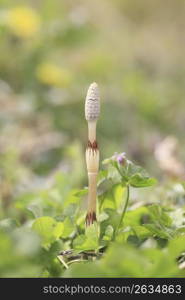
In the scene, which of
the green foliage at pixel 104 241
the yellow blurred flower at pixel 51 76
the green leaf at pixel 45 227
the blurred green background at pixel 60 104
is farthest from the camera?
the yellow blurred flower at pixel 51 76

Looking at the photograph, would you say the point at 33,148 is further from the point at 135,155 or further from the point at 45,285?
the point at 45,285

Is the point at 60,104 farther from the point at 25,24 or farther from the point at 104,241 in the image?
the point at 104,241

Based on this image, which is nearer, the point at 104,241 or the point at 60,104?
the point at 104,241

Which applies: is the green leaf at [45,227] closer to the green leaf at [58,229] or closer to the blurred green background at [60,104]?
the green leaf at [58,229]

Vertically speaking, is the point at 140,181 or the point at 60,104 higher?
the point at 60,104

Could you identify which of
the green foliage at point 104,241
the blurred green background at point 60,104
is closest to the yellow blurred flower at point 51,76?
the blurred green background at point 60,104

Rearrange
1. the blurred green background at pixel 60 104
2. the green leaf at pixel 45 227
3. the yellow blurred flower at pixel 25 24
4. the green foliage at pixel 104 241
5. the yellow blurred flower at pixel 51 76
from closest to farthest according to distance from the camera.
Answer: the green foliage at pixel 104 241
the green leaf at pixel 45 227
the blurred green background at pixel 60 104
the yellow blurred flower at pixel 51 76
the yellow blurred flower at pixel 25 24

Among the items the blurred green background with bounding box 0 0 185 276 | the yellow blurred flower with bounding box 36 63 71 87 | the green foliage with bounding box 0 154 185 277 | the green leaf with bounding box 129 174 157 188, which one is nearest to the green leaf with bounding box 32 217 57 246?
the green foliage with bounding box 0 154 185 277

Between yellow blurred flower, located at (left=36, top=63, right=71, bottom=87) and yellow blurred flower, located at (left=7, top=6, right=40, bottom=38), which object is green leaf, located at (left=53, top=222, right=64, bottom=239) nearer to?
yellow blurred flower, located at (left=36, top=63, right=71, bottom=87)

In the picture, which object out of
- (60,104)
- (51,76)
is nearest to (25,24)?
(51,76)

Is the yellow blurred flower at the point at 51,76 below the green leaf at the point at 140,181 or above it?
above
